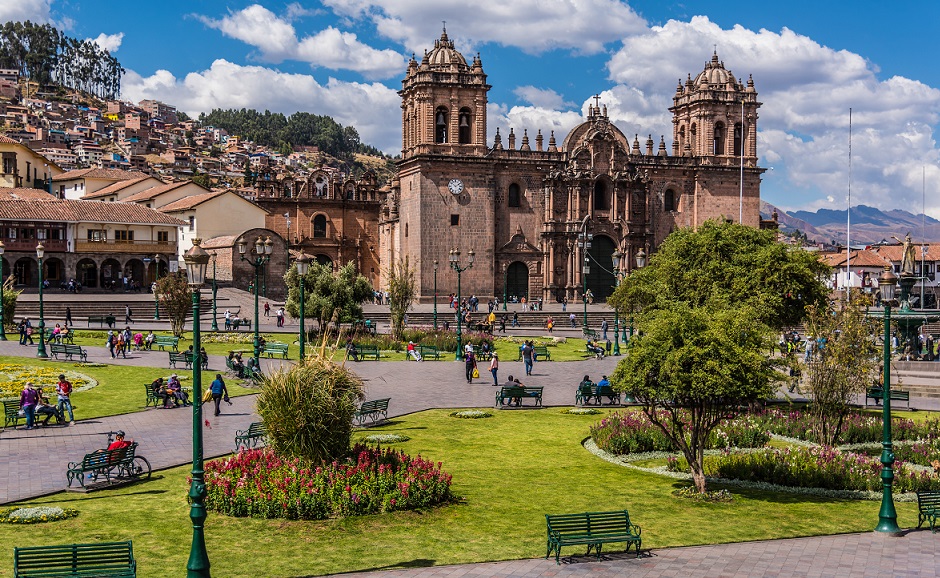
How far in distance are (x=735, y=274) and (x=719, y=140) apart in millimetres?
44171

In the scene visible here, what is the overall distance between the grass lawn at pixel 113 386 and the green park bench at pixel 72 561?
1199cm

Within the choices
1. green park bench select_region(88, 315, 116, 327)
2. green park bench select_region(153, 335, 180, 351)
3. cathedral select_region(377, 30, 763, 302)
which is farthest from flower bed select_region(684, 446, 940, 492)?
cathedral select_region(377, 30, 763, 302)

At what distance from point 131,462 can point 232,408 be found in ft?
26.0

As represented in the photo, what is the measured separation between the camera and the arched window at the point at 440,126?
5975 centimetres

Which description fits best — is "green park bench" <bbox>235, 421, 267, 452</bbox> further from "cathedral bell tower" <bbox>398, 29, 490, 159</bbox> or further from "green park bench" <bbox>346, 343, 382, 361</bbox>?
"cathedral bell tower" <bbox>398, 29, 490, 159</bbox>

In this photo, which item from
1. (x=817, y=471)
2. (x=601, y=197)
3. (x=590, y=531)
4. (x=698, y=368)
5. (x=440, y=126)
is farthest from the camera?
(x=601, y=197)

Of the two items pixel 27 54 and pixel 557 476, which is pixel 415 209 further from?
pixel 27 54

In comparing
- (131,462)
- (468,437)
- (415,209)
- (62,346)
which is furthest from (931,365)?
(415,209)

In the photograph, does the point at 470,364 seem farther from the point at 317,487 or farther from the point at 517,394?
the point at 317,487

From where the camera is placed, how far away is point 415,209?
5941 cm

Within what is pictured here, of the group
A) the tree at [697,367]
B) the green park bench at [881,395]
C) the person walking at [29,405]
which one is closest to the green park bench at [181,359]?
the person walking at [29,405]

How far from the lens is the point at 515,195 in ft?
206

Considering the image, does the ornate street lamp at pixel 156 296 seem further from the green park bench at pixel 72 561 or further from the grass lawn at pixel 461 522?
the green park bench at pixel 72 561

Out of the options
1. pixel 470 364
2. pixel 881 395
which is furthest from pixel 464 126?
pixel 881 395
